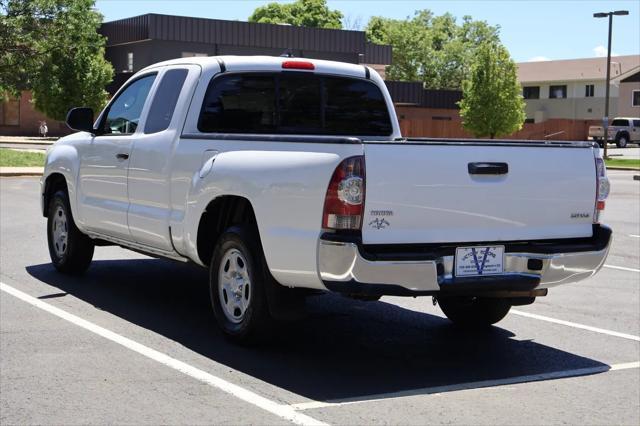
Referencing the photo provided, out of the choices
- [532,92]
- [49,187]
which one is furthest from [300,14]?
[49,187]

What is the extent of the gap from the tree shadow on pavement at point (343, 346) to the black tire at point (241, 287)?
164mm

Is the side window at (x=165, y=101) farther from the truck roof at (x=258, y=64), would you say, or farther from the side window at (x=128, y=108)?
the side window at (x=128, y=108)

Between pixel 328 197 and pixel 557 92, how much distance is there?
86.9 metres

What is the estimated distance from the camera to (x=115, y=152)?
901 centimetres

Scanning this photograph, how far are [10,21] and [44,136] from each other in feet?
87.4

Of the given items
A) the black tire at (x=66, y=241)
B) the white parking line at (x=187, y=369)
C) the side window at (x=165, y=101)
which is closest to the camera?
the white parking line at (x=187, y=369)

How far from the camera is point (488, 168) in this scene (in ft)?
21.7

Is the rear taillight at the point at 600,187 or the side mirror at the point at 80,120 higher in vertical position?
the side mirror at the point at 80,120

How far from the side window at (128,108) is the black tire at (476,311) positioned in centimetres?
323

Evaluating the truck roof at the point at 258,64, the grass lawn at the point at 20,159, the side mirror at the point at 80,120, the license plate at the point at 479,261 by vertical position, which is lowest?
the grass lawn at the point at 20,159

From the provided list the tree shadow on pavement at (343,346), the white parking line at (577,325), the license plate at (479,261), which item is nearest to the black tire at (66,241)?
the tree shadow on pavement at (343,346)

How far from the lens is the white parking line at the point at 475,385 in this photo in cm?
592

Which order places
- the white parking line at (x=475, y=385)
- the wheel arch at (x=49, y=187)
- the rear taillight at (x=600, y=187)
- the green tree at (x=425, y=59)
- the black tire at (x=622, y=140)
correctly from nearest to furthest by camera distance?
the white parking line at (x=475, y=385) < the rear taillight at (x=600, y=187) < the wheel arch at (x=49, y=187) < the black tire at (x=622, y=140) < the green tree at (x=425, y=59)

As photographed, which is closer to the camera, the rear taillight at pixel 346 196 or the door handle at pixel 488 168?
the rear taillight at pixel 346 196
